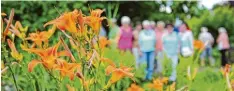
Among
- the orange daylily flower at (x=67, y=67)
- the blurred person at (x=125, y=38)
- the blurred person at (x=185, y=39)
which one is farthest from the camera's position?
the blurred person at (x=125, y=38)

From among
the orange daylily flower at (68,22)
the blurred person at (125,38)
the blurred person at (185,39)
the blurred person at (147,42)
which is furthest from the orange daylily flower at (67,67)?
the blurred person at (125,38)

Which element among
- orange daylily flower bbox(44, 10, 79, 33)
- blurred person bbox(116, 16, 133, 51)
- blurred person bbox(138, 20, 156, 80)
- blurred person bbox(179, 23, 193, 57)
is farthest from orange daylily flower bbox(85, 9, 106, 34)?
blurred person bbox(116, 16, 133, 51)

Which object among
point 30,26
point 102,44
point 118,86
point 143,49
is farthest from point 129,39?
point 102,44

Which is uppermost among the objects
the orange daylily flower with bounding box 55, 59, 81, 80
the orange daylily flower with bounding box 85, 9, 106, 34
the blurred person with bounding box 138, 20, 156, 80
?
the orange daylily flower with bounding box 85, 9, 106, 34

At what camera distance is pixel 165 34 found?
9.68m

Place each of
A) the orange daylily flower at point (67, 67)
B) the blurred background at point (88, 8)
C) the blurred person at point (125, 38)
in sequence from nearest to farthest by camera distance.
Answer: the orange daylily flower at point (67, 67), the blurred background at point (88, 8), the blurred person at point (125, 38)

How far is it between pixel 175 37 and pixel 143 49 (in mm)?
562

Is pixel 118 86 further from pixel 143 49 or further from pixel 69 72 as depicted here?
pixel 143 49

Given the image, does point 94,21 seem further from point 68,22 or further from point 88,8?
point 88,8

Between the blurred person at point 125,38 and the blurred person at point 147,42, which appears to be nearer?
the blurred person at point 147,42

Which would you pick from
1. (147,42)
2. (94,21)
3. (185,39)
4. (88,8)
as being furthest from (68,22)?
(185,39)

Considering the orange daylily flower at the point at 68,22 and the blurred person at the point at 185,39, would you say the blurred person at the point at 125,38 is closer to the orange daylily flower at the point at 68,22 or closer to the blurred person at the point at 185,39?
the blurred person at the point at 185,39

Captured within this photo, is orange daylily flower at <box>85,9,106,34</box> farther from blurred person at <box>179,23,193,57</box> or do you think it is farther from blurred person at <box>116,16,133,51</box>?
blurred person at <box>116,16,133,51</box>

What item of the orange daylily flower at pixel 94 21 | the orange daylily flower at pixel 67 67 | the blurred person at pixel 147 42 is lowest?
the blurred person at pixel 147 42
